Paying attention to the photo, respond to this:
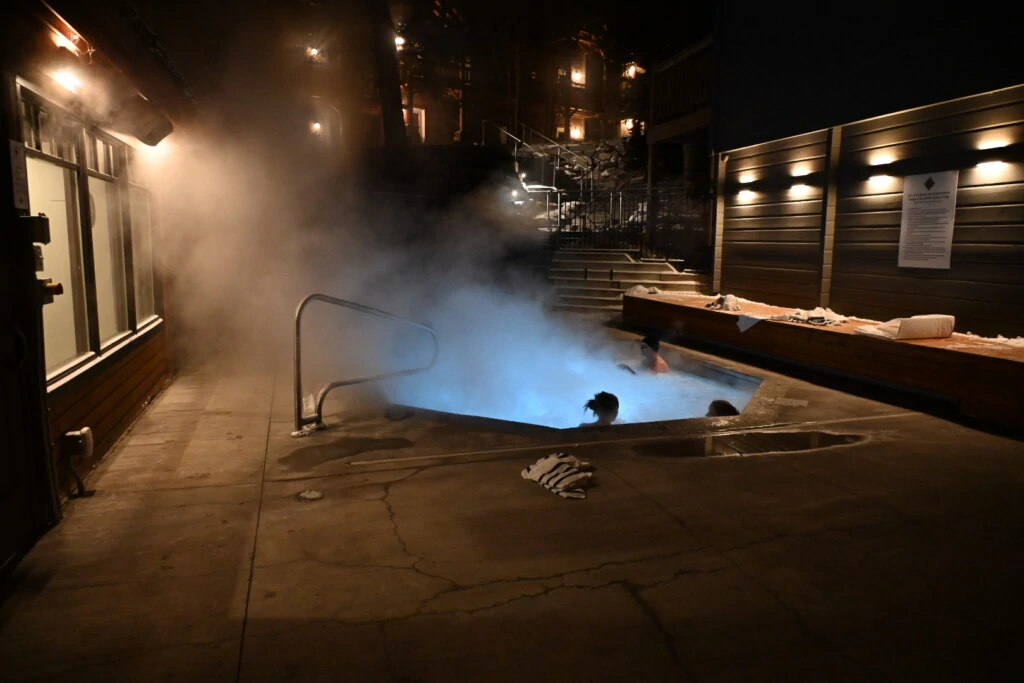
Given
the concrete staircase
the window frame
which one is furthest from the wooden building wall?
the window frame

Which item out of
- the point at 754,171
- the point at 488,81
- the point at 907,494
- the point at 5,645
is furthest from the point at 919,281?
the point at 488,81

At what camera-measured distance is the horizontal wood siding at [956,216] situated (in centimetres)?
664

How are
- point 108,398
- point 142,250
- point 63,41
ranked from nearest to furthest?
point 63,41, point 108,398, point 142,250

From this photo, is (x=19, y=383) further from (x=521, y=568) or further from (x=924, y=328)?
(x=924, y=328)

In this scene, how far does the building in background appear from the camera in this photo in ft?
10.8

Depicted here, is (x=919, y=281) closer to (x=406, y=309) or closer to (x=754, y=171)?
(x=754, y=171)

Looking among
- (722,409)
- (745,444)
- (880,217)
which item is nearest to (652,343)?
(722,409)

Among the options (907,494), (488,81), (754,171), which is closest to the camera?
(907,494)

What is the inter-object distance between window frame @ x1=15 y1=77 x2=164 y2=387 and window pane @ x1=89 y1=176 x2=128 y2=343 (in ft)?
0.19

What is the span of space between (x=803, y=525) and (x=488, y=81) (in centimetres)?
3060

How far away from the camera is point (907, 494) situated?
159 inches

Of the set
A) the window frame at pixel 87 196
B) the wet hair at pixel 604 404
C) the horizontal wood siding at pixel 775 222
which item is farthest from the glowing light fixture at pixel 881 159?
Answer: the window frame at pixel 87 196

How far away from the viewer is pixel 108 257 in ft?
18.9

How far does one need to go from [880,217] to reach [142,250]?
928 centimetres
